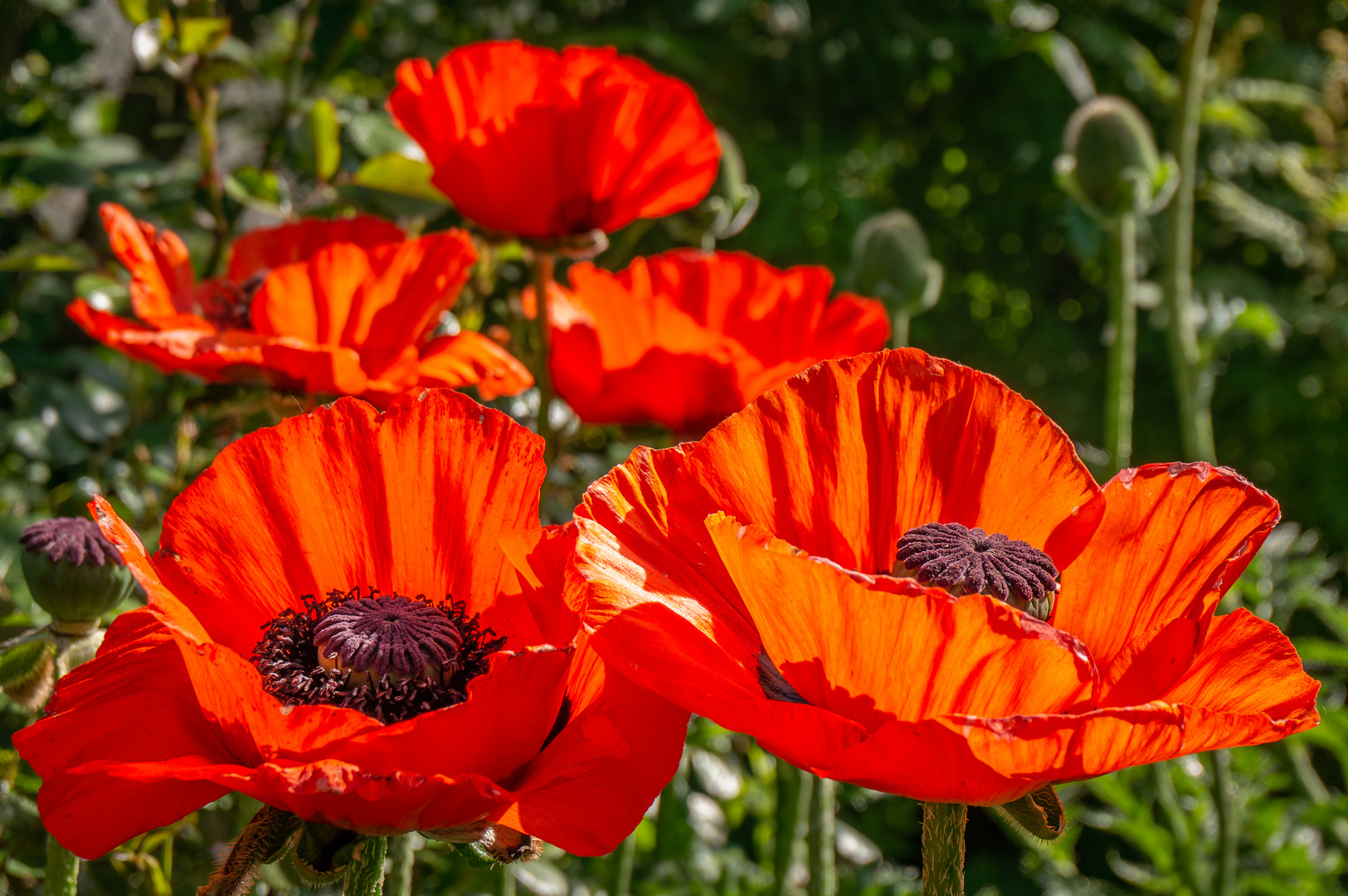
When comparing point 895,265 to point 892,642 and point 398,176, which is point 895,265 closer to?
point 398,176

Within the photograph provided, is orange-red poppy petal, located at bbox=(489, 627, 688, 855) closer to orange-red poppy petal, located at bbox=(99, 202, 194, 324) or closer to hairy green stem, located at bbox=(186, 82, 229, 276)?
orange-red poppy petal, located at bbox=(99, 202, 194, 324)

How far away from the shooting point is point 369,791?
0.36m

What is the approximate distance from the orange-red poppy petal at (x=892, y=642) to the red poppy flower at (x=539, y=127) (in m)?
0.40

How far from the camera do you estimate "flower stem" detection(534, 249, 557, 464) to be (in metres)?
0.80

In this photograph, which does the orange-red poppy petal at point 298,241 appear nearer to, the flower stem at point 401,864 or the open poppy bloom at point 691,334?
the open poppy bloom at point 691,334

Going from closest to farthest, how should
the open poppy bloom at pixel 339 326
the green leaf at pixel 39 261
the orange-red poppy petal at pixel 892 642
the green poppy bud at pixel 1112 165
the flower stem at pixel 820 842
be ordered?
1. the orange-red poppy petal at pixel 892 642
2. the open poppy bloom at pixel 339 326
3. the flower stem at pixel 820 842
4. the green leaf at pixel 39 261
5. the green poppy bud at pixel 1112 165

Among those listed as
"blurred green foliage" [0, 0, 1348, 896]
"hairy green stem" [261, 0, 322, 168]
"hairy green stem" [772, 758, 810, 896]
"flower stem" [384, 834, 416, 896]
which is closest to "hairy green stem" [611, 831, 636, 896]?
"blurred green foliage" [0, 0, 1348, 896]

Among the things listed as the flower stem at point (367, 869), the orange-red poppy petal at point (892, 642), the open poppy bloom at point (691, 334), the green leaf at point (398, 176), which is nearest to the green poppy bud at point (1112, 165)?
the open poppy bloom at point (691, 334)

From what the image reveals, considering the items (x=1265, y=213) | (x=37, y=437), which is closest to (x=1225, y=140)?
(x=1265, y=213)

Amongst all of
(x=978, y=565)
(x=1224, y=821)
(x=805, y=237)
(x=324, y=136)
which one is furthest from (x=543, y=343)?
(x=805, y=237)

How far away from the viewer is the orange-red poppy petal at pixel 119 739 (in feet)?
1.33

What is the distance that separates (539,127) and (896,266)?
0.49 meters

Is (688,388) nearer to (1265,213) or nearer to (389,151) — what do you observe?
(389,151)

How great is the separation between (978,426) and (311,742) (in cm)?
26
